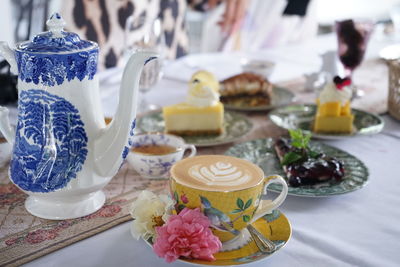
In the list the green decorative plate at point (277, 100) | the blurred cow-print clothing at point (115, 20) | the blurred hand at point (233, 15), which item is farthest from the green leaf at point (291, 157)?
the blurred hand at point (233, 15)

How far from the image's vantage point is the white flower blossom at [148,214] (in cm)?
65

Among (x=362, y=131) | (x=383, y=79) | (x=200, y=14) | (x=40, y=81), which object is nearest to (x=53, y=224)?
(x=40, y=81)

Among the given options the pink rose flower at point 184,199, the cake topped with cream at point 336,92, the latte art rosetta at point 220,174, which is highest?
the cake topped with cream at point 336,92

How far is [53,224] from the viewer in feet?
2.35

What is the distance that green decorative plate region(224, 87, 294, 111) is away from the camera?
1.25m

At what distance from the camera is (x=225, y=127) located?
1.13 meters

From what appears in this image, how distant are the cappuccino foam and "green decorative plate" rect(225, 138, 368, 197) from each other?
0.13 m

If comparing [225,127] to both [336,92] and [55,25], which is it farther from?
[55,25]

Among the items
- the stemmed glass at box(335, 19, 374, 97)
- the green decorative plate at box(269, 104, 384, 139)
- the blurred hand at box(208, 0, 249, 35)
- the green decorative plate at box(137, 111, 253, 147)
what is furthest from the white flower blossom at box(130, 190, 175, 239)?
the blurred hand at box(208, 0, 249, 35)

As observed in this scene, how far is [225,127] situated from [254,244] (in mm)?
503

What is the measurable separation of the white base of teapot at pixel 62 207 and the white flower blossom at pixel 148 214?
4.7 inches

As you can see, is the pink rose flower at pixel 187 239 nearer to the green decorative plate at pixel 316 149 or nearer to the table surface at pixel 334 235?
the table surface at pixel 334 235

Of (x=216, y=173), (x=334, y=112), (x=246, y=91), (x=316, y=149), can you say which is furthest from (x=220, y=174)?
(x=246, y=91)

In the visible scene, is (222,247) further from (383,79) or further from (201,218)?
(383,79)
